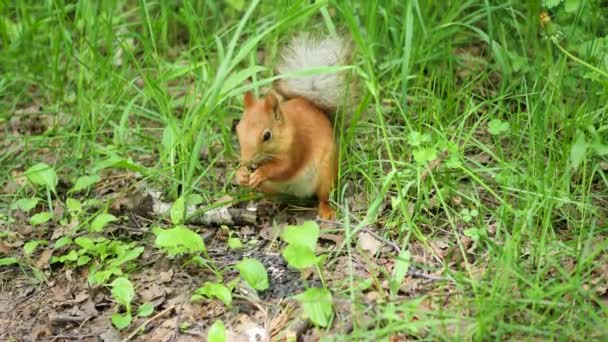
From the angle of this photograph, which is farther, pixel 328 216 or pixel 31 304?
pixel 328 216

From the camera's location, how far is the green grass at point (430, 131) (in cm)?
249

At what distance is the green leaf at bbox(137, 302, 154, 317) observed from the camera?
2.77 meters

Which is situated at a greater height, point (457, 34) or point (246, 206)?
point (457, 34)

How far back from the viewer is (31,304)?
2.93m

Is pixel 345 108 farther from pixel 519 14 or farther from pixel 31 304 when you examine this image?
pixel 31 304

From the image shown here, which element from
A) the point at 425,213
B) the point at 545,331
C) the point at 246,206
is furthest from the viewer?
the point at 246,206

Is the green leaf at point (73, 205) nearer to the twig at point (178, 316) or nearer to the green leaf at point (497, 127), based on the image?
the twig at point (178, 316)

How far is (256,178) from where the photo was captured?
3.12 metres

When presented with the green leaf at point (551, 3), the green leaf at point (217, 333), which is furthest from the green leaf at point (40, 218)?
the green leaf at point (551, 3)

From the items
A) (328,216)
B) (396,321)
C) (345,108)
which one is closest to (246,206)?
(328,216)

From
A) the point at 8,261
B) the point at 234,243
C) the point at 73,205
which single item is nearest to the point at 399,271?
the point at 234,243

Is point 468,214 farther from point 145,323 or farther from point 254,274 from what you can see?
point 145,323

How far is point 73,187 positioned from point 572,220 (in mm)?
2103

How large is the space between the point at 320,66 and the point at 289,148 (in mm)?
357
